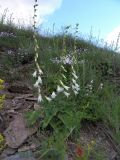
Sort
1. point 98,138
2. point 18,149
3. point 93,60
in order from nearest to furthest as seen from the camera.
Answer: point 18,149
point 98,138
point 93,60

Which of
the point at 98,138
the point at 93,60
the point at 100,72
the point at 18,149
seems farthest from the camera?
the point at 93,60

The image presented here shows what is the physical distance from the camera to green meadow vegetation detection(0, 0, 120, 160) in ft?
16.2

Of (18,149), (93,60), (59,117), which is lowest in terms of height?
(18,149)

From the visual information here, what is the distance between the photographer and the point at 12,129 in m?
5.14

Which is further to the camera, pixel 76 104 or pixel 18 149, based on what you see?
pixel 76 104

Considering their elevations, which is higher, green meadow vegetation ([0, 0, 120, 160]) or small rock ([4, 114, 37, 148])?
green meadow vegetation ([0, 0, 120, 160])

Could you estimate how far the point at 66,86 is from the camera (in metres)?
5.19

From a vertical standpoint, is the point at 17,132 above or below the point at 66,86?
below

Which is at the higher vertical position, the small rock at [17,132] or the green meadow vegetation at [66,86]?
the green meadow vegetation at [66,86]

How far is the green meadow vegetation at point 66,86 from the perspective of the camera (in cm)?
493

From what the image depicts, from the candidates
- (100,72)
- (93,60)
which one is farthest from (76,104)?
(93,60)

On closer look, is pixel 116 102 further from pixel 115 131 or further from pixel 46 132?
pixel 46 132

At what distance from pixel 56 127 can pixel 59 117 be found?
0.35 feet

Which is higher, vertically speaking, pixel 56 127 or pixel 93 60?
pixel 93 60
